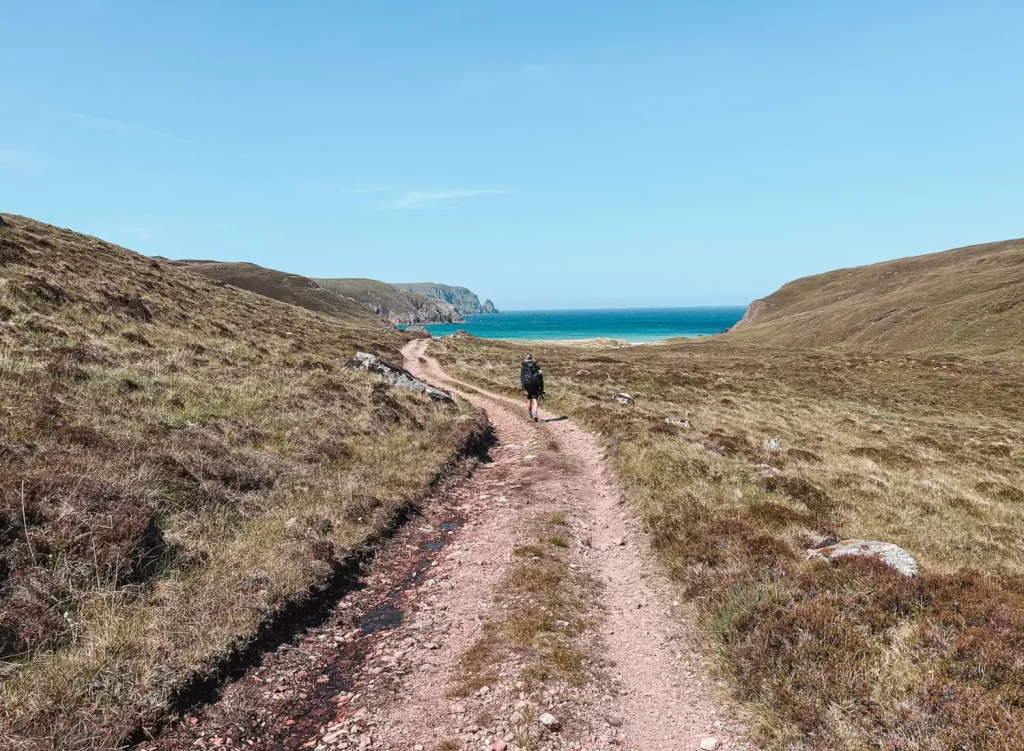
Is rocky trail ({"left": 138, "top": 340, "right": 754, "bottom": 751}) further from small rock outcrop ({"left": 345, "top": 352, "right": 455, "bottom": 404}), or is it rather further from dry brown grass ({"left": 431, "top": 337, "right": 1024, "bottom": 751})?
small rock outcrop ({"left": 345, "top": 352, "right": 455, "bottom": 404})

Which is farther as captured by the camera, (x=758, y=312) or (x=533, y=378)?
(x=758, y=312)

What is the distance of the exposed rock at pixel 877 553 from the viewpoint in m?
8.62

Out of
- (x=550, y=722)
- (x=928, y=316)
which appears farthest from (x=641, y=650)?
(x=928, y=316)

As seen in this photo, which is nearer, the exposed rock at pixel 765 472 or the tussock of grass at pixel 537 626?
the tussock of grass at pixel 537 626

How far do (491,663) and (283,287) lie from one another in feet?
534

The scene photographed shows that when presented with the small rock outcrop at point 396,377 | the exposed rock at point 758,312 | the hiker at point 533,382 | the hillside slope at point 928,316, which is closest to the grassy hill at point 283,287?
the hillside slope at point 928,316

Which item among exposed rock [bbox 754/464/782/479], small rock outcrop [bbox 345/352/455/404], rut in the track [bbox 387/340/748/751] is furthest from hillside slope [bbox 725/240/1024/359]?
rut in the track [bbox 387/340/748/751]

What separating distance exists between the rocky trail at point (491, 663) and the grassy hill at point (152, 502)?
86cm

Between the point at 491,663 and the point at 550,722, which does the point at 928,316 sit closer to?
the point at 491,663

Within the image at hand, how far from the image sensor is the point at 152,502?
886 cm

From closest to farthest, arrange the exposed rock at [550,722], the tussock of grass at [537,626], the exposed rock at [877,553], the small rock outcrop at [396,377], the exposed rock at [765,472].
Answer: the exposed rock at [550,722], the tussock of grass at [537,626], the exposed rock at [877,553], the exposed rock at [765,472], the small rock outcrop at [396,377]

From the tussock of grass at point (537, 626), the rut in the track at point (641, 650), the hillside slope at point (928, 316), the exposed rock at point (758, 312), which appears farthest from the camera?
the exposed rock at point (758, 312)

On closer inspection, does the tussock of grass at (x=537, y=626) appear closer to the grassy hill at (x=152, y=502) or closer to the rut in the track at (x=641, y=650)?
the rut in the track at (x=641, y=650)

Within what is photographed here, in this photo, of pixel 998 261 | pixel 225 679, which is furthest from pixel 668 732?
pixel 998 261
